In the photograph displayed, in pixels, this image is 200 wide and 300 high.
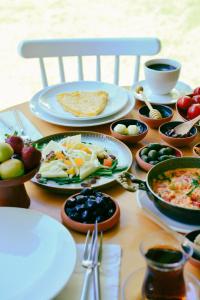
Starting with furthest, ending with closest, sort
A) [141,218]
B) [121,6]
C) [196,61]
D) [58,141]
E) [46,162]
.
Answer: [121,6] < [196,61] < [58,141] < [46,162] < [141,218]

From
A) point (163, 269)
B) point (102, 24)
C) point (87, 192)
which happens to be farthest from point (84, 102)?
point (102, 24)

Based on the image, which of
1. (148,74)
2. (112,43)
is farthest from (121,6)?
(148,74)

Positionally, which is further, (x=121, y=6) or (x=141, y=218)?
(x=121, y=6)

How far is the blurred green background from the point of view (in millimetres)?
3957

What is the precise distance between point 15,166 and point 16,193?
3.6 inches

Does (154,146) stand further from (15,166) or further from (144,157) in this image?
(15,166)

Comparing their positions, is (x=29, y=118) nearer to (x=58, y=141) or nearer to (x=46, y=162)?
(x=58, y=141)

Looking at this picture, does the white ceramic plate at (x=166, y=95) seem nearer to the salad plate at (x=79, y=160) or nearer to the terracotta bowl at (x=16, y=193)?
the salad plate at (x=79, y=160)

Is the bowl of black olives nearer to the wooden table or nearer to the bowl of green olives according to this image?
the wooden table

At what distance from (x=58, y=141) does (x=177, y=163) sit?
1.27ft

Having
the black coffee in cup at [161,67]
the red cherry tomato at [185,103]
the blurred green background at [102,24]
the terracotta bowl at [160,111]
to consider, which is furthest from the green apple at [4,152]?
the blurred green background at [102,24]

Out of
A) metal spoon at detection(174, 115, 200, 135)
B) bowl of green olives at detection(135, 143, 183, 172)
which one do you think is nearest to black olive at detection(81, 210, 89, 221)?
bowl of green olives at detection(135, 143, 183, 172)

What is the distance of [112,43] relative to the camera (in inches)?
72.5

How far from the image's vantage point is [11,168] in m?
0.97
